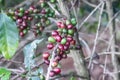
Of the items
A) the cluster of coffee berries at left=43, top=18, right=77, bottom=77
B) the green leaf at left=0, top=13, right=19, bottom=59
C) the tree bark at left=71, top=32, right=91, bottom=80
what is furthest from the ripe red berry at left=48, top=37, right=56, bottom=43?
the tree bark at left=71, top=32, right=91, bottom=80

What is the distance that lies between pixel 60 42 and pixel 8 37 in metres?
0.21

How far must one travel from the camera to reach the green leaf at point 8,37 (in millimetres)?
1250

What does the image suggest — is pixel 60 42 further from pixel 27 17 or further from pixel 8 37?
pixel 27 17

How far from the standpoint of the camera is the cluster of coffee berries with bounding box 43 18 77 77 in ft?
3.91

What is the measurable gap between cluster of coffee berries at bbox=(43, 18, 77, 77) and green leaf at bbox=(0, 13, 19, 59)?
12 centimetres

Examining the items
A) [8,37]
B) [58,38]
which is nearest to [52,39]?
[58,38]

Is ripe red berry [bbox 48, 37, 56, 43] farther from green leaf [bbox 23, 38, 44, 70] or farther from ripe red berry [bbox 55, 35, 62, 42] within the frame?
green leaf [bbox 23, 38, 44, 70]

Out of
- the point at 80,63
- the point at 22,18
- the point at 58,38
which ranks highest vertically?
the point at 22,18

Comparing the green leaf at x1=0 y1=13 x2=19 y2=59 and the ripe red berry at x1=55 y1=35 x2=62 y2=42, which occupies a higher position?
the green leaf at x1=0 y1=13 x2=19 y2=59

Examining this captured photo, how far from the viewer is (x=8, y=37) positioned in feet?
4.18

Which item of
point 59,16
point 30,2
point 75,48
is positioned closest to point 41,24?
point 59,16

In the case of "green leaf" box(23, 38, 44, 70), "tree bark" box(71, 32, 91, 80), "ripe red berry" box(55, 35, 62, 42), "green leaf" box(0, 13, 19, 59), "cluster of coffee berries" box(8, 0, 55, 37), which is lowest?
"tree bark" box(71, 32, 91, 80)

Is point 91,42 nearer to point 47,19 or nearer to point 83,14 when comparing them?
point 83,14

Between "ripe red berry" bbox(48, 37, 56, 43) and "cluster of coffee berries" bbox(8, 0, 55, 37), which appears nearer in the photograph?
"ripe red berry" bbox(48, 37, 56, 43)
